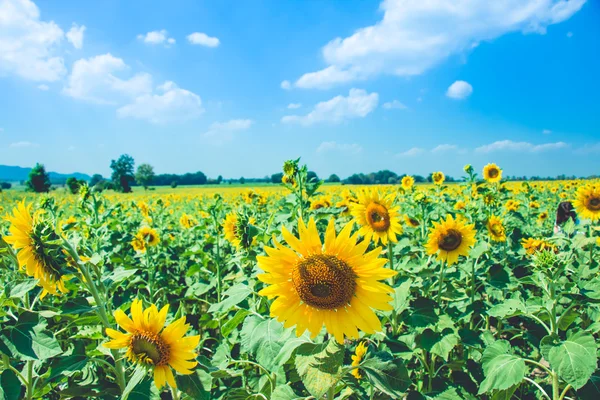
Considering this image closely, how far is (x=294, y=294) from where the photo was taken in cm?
157

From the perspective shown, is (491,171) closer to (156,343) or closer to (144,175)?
(156,343)

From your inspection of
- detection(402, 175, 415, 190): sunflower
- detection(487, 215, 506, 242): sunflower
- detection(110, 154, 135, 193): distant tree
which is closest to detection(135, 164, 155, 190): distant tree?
detection(110, 154, 135, 193): distant tree

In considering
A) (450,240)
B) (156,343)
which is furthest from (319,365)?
(450,240)

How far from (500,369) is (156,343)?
1.83 metres

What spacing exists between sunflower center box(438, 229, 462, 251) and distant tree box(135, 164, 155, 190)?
58078 mm

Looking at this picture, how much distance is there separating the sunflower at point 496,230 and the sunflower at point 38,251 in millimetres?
3979

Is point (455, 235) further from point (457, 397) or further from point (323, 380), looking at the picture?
point (323, 380)

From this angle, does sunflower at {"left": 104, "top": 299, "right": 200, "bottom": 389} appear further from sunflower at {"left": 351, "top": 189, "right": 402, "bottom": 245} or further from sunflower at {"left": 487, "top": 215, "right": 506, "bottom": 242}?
sunflower at {"left": 487, "top": 215, "right": 506, "bottom": 242}

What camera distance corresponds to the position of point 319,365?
1.48m

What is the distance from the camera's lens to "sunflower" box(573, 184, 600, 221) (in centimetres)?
459

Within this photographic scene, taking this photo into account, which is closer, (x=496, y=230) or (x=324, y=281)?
(x=324, y=281)

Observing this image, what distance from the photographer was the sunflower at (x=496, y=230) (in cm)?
397

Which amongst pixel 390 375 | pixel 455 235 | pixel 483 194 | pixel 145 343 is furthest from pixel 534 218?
pixel 145 343

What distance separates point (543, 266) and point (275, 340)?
67.4 inches
